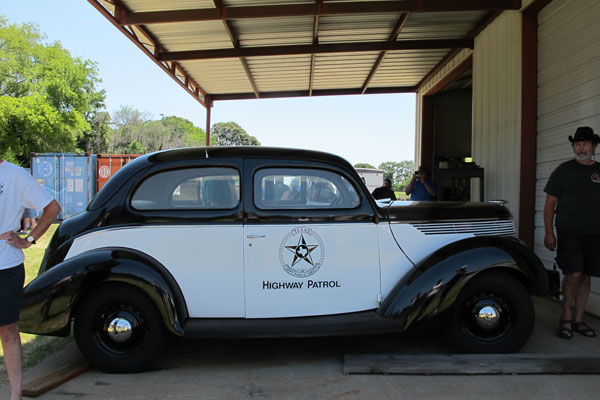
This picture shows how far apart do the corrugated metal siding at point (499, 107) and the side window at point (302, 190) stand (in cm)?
377

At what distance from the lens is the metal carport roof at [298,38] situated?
22.4 feet

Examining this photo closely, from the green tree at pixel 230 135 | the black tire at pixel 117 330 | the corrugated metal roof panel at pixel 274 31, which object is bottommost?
the black tire at pixel 117 330

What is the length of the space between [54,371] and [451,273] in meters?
3.02

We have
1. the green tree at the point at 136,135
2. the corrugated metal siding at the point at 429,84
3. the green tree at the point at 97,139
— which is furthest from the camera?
the green tree at the point at 136,135

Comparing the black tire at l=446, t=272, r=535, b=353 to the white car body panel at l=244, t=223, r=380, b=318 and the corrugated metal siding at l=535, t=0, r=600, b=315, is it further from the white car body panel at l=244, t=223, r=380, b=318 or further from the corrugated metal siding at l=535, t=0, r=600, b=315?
the corrugated metal siding at l=535, t=0, r=600, b=315

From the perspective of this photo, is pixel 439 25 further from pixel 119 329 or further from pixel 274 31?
pixel 119 329

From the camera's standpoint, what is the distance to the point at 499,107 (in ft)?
22.1

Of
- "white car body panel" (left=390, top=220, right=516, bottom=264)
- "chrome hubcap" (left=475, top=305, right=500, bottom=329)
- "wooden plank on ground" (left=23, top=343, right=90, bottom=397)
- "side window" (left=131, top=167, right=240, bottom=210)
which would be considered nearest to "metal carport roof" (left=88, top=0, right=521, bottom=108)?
"white car body panel" (left=390, top=220, right=516, bottom=264)

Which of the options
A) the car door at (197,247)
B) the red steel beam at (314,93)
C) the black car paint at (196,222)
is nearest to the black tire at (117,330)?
the black car paint at (196,222)

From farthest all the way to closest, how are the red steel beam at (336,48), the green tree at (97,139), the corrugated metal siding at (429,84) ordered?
the green tree at (97,139) → the corrugated metal siding at (429,84) → the red steel beam at (336,48)

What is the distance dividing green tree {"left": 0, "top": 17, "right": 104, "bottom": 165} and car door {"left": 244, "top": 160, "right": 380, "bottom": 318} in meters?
29.1

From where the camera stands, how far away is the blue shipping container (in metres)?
15.7

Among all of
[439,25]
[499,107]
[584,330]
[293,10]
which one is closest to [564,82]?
[499,107]

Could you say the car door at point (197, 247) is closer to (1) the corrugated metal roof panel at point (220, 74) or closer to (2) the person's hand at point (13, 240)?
(2) the person's hand at point (13, 240)
